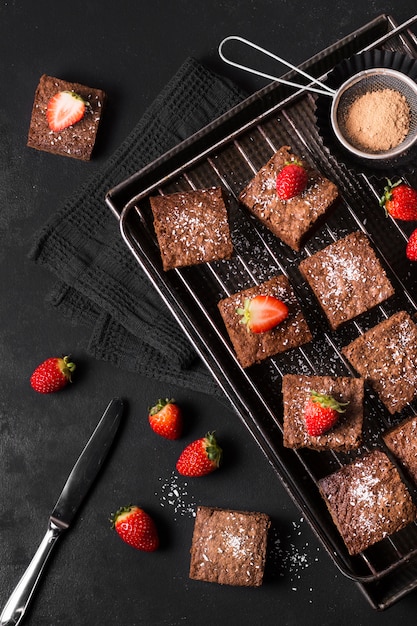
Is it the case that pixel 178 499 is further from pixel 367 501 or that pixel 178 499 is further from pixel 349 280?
pixel 349 280

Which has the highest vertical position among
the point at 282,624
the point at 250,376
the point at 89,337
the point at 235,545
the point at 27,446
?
the point at 89,337

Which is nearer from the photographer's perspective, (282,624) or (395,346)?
(395,346)

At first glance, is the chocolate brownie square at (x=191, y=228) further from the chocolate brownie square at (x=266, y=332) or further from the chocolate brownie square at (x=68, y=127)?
the chocolate brownie square at (x=68, y=127)

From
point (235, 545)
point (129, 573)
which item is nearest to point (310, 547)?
point (235, 545)

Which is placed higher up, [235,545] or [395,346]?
[395,346]

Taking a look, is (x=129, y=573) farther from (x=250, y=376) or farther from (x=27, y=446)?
(x=250, y=376)

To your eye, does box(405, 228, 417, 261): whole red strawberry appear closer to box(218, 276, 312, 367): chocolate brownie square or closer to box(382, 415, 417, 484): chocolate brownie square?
box(218, 276, 312, 367): chocolate brownie square

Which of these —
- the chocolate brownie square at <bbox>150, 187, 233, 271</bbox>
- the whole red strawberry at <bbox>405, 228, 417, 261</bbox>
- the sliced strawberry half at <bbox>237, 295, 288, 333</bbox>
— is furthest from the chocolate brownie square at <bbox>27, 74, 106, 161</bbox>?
the whole red strawberry at <bbox>405, 228, 417, 261</bbox>
